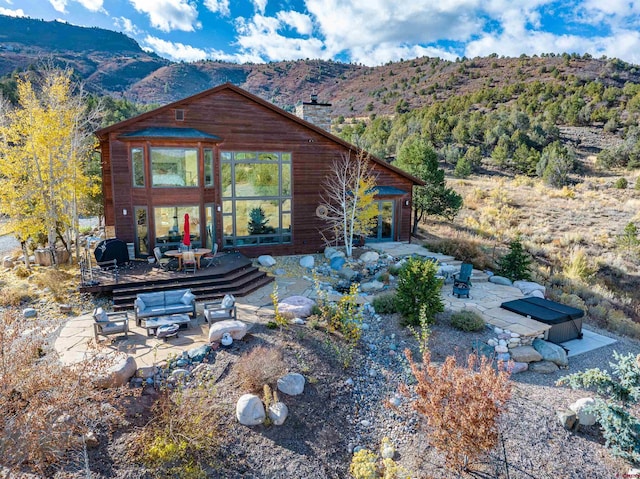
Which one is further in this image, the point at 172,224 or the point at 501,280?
the point at 172,224

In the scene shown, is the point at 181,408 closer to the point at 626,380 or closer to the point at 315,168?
the point at 626,380


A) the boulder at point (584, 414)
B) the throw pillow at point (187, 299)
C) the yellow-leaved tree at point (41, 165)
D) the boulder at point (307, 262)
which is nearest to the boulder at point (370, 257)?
the boulder at point (307, 262)

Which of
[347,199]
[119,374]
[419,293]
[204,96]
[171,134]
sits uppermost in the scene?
[204,96]

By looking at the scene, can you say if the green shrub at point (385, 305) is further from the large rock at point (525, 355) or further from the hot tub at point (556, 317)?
the hot tub at point (556, 317)

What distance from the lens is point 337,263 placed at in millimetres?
13734

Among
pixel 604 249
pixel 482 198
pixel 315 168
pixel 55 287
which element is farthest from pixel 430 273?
pixel 482 198

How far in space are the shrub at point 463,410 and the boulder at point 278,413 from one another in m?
2.07

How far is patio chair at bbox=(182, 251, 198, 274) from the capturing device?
11.8 metres

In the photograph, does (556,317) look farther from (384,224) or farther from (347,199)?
(384,224)

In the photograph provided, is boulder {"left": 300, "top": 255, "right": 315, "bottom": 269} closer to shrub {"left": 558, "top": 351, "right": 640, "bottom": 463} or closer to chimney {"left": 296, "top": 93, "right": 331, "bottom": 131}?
chimney {"left": 296, "top": 93, "right": 331, "bottom": 131}

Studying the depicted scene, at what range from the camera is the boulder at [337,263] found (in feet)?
44.6

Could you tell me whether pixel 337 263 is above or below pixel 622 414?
above

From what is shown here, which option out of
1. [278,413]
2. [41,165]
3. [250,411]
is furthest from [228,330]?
[41,165]

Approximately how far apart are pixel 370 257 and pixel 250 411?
343 inches
